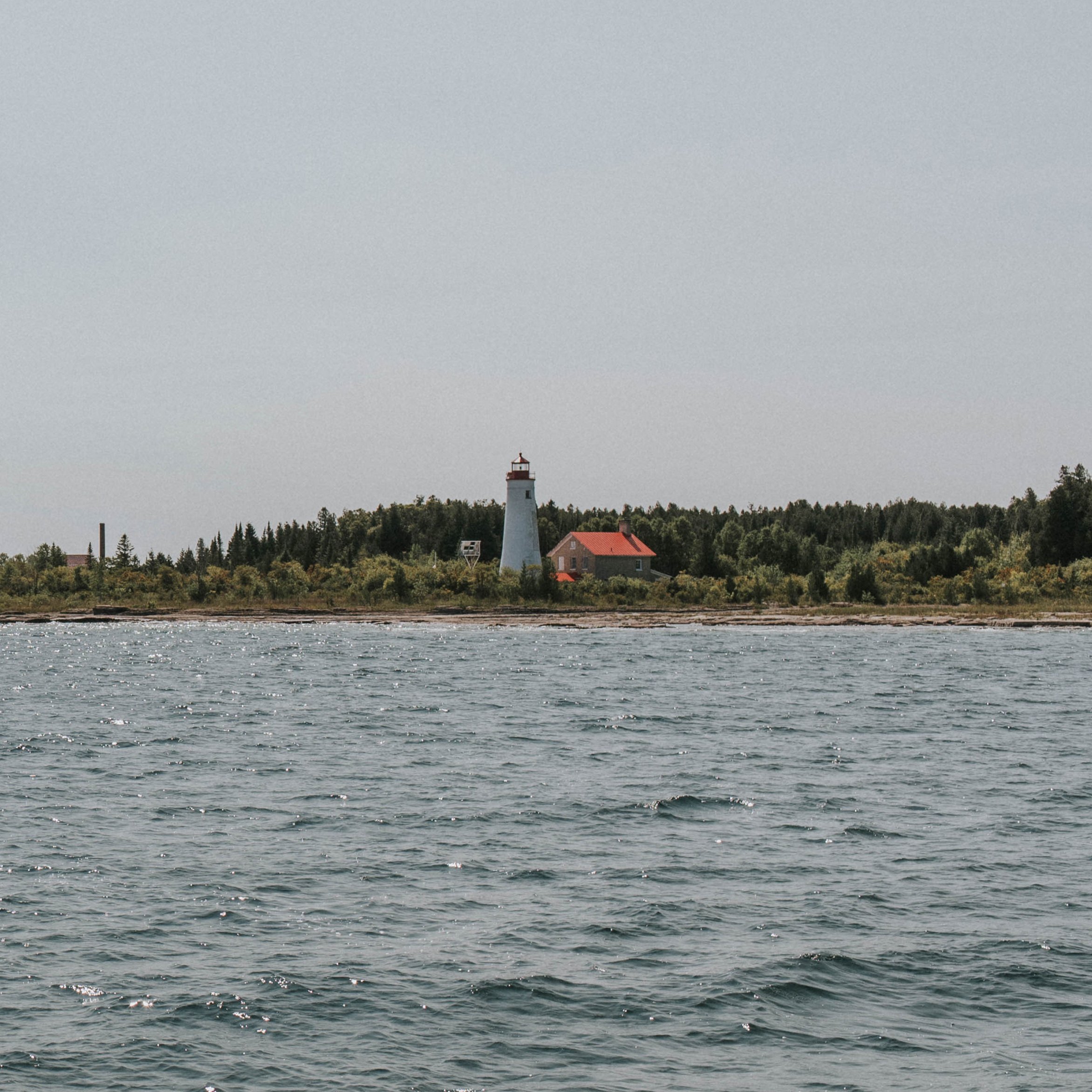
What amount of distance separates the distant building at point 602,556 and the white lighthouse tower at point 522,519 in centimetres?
1560

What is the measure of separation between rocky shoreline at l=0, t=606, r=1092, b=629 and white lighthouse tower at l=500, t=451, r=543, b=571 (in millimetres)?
6341

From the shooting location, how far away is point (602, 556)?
13512 cm

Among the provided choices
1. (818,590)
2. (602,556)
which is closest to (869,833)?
(818,590)

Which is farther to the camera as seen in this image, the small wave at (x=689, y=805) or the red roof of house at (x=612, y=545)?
the red roof of house at (x=612, y=545)

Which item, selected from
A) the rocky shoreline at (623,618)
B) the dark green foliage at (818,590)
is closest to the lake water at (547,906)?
the rocky shoreline at (623,618)

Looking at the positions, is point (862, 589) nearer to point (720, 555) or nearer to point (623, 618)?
point (623, 618)

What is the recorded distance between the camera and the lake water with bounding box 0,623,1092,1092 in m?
11.9

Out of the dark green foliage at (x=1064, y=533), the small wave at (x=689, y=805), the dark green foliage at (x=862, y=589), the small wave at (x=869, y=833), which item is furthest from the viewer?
the dark green foliage at (x=1064, y=533)

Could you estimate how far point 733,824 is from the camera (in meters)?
22.6

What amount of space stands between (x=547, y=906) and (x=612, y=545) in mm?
121780

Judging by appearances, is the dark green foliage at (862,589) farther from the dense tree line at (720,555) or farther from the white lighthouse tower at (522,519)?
the white lighthouse tower at (522,519)

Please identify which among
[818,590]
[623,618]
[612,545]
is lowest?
[623,618]

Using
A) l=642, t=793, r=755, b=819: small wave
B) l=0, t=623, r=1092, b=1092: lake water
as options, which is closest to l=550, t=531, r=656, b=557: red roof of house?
l=0, t=623, r=1092, b=1092: lake water

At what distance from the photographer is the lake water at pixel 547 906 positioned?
1187 cm
